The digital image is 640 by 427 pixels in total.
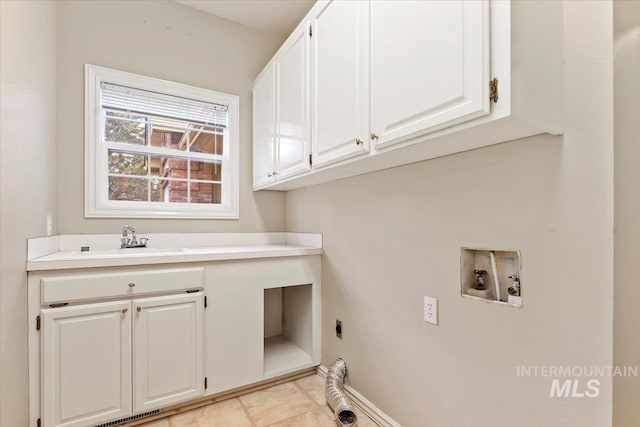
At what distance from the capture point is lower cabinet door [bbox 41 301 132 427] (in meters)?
1.60

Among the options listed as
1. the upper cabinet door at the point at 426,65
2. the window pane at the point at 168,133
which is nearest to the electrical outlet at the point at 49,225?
the window pane at the point at 168,133

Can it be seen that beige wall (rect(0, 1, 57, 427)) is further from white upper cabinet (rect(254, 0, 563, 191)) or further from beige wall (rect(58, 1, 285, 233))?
white upper cabinet (rect(254, 0, 563, 191))

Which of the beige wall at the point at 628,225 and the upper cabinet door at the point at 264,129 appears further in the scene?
the upper cabinet door at the point at 264,129

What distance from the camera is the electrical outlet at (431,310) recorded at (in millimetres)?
1520

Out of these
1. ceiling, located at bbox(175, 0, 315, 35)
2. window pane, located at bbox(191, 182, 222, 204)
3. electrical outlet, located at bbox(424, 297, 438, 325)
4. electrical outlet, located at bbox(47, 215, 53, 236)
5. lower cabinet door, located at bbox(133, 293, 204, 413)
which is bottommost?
lower cabinet door, located at bbox(133, 293, 204, 413)

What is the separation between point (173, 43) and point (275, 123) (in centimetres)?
107

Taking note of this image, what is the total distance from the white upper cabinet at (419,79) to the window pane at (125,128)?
1314 mm

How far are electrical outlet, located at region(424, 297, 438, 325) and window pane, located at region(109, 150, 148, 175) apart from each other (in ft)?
7.45

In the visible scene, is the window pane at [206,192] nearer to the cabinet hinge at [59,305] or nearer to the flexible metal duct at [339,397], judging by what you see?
the cabinet hinge at [59,305]

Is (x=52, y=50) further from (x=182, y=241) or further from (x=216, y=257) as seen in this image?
(x=216, y=257)

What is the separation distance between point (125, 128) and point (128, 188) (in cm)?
46

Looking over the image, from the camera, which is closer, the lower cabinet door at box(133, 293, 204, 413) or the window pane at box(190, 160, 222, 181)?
the lower cabinet door at box(133, 293, 204, 413)

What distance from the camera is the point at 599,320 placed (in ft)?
3.29

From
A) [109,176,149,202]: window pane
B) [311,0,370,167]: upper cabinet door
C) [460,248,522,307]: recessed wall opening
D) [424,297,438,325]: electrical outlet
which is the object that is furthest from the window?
[460,248,522,307]: recessed wall opening
